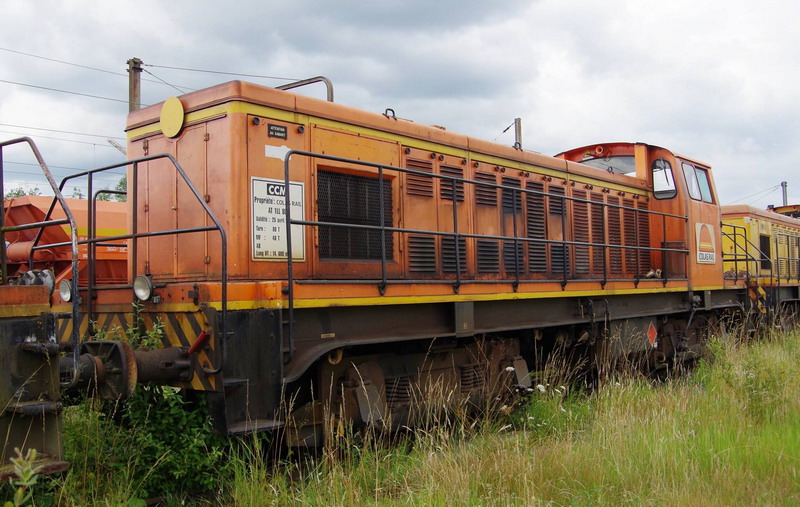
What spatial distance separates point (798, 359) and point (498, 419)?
510 cm

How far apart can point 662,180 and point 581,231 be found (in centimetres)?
211

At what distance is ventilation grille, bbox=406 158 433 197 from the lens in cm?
680

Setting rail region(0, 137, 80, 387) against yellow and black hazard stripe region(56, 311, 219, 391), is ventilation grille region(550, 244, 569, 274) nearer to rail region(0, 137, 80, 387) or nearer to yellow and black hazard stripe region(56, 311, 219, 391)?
yellow and black hazard stripe region(56, 311, 219, 391)

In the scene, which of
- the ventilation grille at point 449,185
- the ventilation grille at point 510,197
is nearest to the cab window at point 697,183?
the ventilation grille at point 510,197

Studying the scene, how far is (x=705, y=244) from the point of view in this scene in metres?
10.4

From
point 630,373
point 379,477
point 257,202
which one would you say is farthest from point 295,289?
point 630,373

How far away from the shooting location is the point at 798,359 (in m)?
9.27

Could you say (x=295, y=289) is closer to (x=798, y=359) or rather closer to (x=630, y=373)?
(x=630, y=373)

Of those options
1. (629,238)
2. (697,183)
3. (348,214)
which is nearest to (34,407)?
(348,214)

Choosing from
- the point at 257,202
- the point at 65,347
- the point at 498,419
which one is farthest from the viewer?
the point at 498,419

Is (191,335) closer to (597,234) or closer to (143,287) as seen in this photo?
(143,287)

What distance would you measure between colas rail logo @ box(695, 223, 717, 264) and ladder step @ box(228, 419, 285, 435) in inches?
303

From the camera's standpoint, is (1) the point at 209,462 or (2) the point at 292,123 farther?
(2) the point at 292,123

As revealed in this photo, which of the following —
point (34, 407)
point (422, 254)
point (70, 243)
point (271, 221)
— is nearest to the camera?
point (34, 407)
